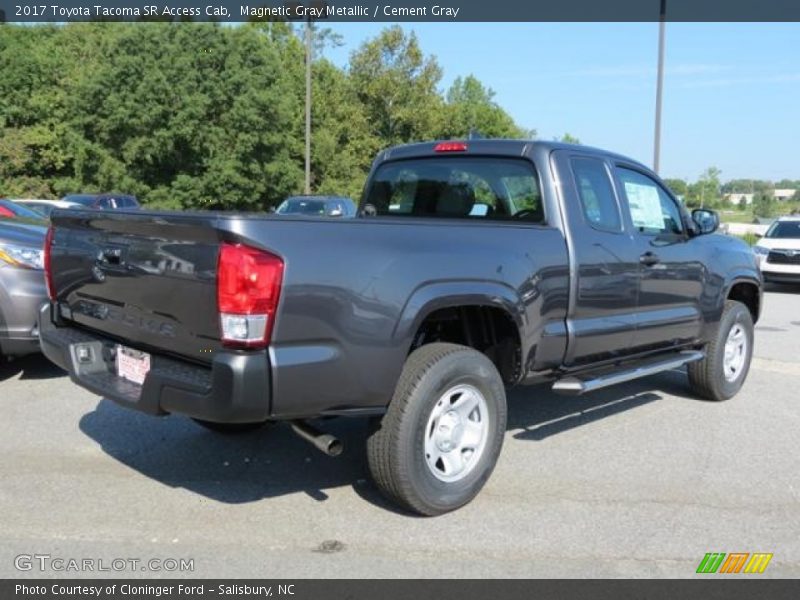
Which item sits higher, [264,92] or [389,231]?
[264,92]

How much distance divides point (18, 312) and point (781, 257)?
1556 centimetres

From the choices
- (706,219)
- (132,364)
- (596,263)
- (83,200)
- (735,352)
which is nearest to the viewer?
(132,364)

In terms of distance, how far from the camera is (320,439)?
3645 millimetres

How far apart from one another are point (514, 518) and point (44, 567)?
224 cm

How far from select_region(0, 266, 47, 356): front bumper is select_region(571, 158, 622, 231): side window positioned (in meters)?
4.18

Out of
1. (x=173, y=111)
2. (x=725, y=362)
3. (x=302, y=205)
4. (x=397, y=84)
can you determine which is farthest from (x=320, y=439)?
(x=397, y=84)

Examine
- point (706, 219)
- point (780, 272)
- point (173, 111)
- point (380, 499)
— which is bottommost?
point (380, 499)

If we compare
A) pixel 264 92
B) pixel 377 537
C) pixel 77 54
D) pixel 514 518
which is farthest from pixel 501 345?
pixel 77 54

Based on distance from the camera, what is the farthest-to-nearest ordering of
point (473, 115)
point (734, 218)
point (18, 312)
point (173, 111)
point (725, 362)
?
point (734, 218) < point (473, 115) < point (173, 111) < point (725, 362) < point (18, 312)

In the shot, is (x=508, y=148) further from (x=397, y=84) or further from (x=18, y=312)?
(x=397, y=84)

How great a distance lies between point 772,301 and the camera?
15.0 metres

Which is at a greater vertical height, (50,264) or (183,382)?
(50,264)

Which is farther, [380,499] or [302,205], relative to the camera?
[302,205]
